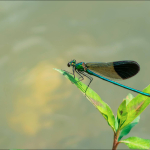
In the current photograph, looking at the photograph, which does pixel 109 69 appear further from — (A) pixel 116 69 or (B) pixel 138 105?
(B) pixel 138 105

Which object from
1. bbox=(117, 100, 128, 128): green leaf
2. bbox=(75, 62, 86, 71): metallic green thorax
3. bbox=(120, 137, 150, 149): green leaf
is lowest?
bbox=(120, 137, 150, 149): green leaf

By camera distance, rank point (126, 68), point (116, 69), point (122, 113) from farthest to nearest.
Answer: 1. point (116, 69)
2. point (126, 68)
3. point (122, 113)

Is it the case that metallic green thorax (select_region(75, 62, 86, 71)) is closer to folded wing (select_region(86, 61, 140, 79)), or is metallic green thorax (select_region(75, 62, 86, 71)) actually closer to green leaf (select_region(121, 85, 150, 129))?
folded wing (select_region(86, 61, 140, 79))

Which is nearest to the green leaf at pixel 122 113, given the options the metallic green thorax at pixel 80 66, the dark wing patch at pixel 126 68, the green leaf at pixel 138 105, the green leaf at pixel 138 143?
the green leaf at pixel 138 105

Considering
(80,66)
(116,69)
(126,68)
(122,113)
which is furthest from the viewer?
(80,66)

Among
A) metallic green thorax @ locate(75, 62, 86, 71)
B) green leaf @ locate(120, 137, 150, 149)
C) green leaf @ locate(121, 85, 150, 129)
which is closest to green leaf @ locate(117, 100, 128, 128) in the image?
green leaf @ locate(121, 85, 150, 129)

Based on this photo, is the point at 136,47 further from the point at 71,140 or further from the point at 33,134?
the point at 33,134

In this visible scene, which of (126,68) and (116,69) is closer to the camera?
(126,68)

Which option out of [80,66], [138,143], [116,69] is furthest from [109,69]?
[138,143]

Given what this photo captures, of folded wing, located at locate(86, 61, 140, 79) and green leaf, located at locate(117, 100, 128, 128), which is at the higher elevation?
folded wing, located at locate(86, 61, 140, 79)
